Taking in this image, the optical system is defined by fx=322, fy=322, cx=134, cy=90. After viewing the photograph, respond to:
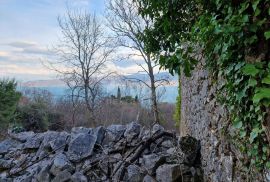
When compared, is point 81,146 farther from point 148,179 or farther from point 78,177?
point 148,179

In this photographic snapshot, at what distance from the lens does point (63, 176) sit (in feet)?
12.1

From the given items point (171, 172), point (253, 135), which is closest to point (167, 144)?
point (171, 172)

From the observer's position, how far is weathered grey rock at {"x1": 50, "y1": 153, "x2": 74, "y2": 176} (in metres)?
3.81

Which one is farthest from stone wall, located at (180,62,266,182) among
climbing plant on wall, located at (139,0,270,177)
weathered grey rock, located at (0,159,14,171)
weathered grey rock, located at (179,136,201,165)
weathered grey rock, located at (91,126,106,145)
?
weathered grey rock, located at (0,159,14,171)

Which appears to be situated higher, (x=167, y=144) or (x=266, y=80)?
(x=266, y=80)

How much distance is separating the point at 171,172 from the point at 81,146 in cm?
144

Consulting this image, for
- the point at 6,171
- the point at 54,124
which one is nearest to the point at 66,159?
the point at 6,171

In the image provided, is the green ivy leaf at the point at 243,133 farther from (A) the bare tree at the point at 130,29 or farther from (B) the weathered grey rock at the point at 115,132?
(A) the bare tree at the point at 130,29

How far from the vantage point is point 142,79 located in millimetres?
12617

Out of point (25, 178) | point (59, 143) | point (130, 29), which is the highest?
point (130, 29)

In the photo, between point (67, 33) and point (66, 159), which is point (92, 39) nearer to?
point (67, 33)

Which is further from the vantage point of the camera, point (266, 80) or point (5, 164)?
point (5, 164)

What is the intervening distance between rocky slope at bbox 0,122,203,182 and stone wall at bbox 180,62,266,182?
0.75 feet

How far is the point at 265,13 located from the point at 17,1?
226 inches
